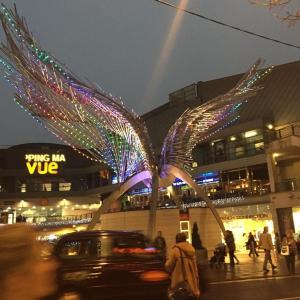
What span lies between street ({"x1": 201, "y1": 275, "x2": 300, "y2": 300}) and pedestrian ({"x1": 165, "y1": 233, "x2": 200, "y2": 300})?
550 centimetres

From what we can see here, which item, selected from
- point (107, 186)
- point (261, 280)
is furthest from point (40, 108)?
point (107, 186)

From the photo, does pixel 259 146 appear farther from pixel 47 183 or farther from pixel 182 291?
pixel 182 291

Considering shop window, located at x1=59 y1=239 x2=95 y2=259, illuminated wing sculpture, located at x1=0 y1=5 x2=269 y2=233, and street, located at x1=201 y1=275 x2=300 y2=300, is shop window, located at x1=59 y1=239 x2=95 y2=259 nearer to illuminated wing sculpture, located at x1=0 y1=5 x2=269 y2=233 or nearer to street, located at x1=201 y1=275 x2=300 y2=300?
street, located at x1=201 y1=275 x2=300 y2=300

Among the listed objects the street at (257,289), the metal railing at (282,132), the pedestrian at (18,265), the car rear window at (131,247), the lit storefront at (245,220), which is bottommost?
the street at (257,289)

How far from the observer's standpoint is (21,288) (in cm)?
230

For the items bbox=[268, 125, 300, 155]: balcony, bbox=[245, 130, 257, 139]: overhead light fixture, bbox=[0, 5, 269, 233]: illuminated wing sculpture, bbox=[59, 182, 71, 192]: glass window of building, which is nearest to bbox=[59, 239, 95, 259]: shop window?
bbox=[0, 5, 269, 233]: illuminated wing sculpture

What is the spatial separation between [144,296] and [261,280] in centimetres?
883

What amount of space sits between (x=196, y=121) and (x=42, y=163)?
4452 centimetres

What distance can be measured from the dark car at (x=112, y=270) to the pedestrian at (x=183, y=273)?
1954 millimetres

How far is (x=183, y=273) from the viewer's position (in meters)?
7.53

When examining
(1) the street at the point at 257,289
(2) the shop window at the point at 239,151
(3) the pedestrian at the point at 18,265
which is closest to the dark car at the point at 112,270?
(1) the street at the point at 257,289

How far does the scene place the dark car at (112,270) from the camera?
9531 millimetres

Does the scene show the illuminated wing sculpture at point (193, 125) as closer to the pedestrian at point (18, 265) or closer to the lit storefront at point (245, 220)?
the lit storefront at point (245, 220)

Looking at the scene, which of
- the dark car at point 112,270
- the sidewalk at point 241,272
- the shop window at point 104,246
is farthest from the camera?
the sidewalk at point 241,272
